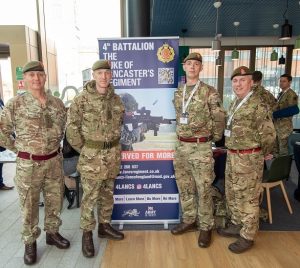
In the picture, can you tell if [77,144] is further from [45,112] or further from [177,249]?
[177,249]

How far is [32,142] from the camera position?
2408 mm

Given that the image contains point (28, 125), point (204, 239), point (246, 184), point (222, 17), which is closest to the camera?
point (28, 125)

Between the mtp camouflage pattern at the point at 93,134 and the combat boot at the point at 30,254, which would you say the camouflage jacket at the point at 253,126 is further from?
the combat boot at the point at 30,254

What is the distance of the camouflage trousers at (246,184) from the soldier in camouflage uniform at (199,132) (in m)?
0.20

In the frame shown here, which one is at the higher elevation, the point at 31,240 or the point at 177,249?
the point at 31,240

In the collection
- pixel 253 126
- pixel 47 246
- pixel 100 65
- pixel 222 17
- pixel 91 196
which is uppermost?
pixel 222 17

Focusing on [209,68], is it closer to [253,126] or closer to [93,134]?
[253,126]

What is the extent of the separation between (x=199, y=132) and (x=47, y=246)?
1818 millimetres

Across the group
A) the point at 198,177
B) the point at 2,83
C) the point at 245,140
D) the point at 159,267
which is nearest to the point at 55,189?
the point at 159,267

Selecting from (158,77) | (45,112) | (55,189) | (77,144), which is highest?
(158,77)

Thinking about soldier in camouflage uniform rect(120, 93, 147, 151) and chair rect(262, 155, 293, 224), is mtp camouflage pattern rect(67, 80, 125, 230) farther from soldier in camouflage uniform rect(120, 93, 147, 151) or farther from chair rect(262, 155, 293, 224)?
chair rect(262, 155, 293, 224)

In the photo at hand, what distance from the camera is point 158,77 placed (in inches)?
115

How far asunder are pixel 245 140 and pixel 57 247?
6.60 feet

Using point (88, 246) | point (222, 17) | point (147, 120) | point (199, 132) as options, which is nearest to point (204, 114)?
point (199, 132)
